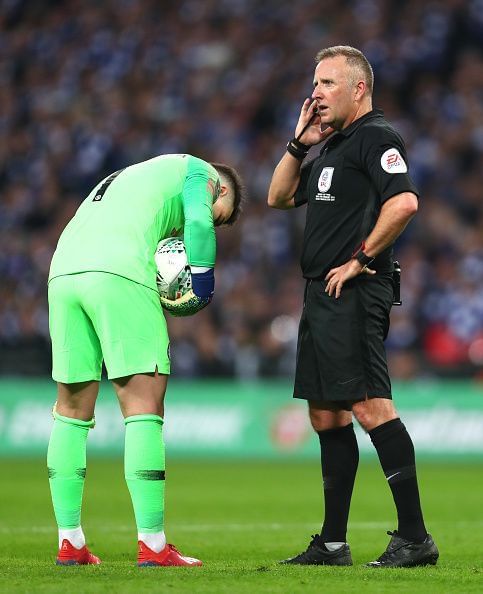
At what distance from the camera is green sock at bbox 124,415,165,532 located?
5258mm

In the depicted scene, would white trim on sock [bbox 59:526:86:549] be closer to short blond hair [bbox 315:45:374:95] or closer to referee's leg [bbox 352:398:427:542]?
referee's leg [bbox 352:398:427:542]

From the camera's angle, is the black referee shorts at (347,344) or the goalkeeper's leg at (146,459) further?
the black referee shorts at (347,344)

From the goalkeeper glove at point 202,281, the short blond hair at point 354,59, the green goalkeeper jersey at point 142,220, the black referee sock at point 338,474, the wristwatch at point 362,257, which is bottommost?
the black referee sock at point 338,474

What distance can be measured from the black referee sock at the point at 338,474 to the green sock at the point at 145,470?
87 cm

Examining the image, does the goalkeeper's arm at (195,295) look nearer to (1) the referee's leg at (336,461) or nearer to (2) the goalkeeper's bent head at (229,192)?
(2) the goalkeeper's bent head at (229,192)

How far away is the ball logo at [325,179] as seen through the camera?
18.5ft

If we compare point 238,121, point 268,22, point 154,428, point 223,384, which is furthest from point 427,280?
point 154,428

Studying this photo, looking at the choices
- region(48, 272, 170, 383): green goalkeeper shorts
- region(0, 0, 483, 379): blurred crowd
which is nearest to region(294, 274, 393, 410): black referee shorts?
region(48, 272, 170, 383): green goalkeeper shorts

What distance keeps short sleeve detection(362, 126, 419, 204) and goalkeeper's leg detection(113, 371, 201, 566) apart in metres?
1.30

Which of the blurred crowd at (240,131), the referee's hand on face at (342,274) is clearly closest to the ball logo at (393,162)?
the referee's hand on face at (342,274)

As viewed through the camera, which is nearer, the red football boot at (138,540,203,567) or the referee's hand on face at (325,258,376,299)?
the red football boot at (138,540,203,567)

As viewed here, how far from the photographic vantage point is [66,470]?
17.9 feet

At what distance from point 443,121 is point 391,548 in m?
13.3

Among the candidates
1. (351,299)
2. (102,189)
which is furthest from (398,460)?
(102,189)
